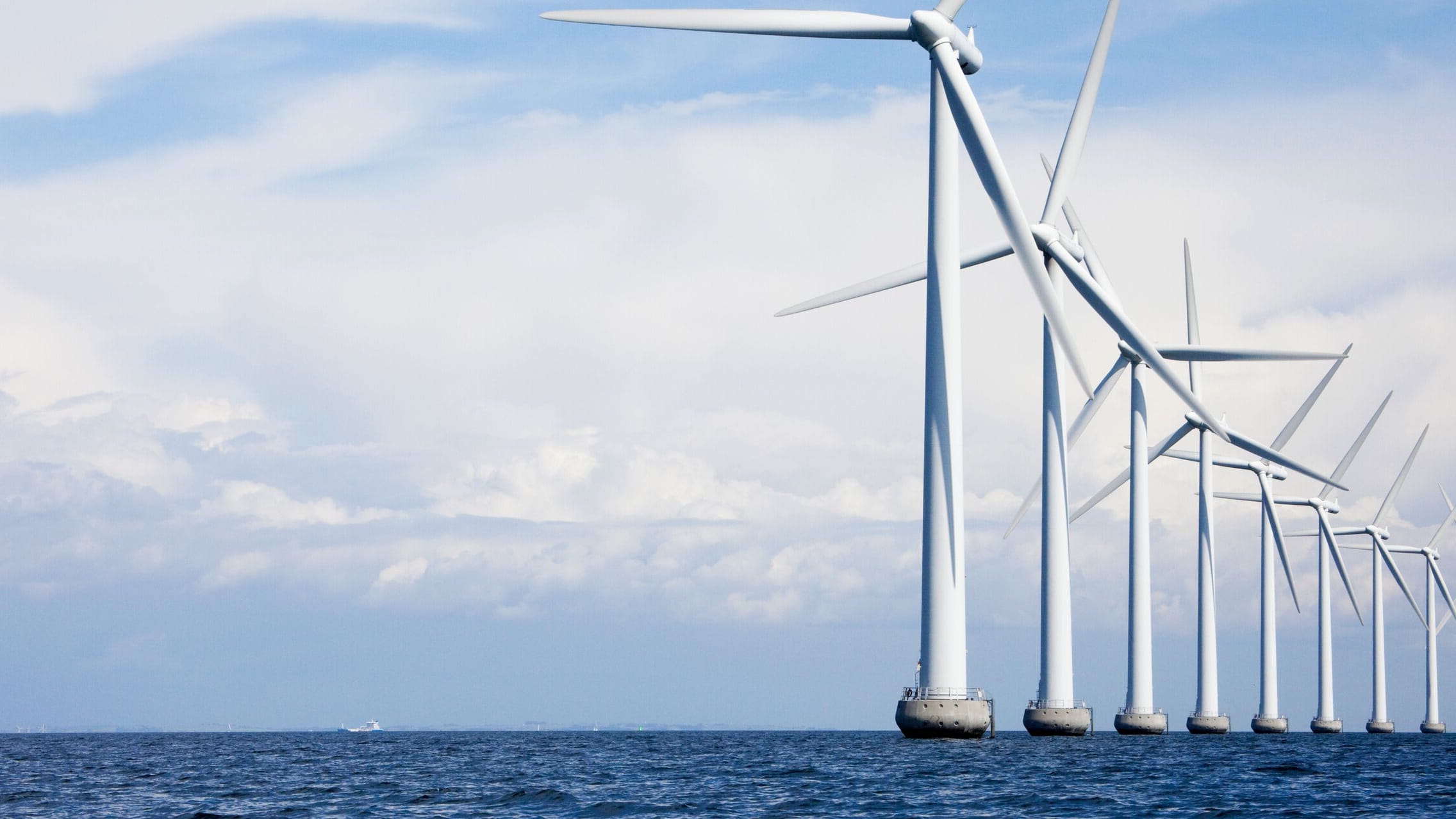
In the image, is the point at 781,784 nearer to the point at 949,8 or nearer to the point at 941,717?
the point at 941,717

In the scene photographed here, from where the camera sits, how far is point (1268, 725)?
549ft

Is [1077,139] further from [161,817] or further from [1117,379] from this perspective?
[161,817]

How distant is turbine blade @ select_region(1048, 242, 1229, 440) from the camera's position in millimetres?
83125

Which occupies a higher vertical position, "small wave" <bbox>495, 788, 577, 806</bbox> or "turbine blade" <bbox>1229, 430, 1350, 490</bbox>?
"turbine blade" <bbox>1229, 430, 1350, 490</bbox>

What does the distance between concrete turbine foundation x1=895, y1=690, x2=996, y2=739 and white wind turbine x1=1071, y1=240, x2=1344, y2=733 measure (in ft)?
173

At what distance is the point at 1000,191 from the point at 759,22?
44.9ft

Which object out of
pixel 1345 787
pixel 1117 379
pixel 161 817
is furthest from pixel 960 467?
pixel 1117 379

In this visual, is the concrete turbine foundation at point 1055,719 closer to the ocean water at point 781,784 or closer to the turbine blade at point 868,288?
the ocean water at point 781,784

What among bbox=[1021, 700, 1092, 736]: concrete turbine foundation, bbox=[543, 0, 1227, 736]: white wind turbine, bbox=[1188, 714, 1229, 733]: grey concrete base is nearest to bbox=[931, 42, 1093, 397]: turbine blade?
bbox=[543, 0, 1227, 736]: white wind turbine

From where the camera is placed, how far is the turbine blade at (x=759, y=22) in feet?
202

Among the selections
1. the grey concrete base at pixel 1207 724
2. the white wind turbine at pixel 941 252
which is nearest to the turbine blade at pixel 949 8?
the white wind turbine at pixel 941 252

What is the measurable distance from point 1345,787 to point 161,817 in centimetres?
4356

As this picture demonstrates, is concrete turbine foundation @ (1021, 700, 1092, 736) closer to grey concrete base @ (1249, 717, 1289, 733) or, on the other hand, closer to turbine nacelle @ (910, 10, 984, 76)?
turbine nacelle @ (910, 10, 984, 76)

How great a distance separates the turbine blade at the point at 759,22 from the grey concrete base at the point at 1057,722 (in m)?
50.8
